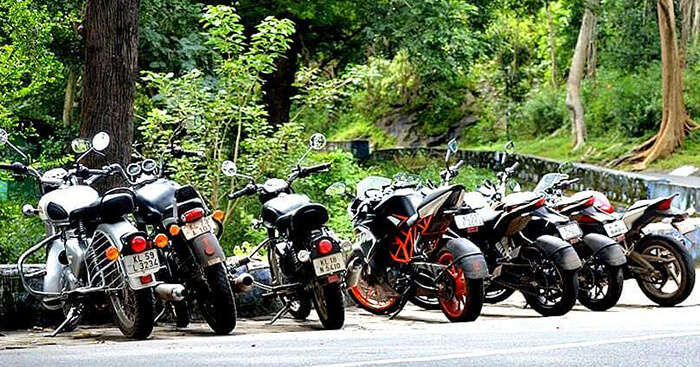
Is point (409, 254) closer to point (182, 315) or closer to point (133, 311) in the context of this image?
point (182, 315)

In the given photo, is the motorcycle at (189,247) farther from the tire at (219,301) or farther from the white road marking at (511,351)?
the white road marking at (511,351)

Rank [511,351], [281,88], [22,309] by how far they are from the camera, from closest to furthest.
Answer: [511,351], [22,309], [281,88]

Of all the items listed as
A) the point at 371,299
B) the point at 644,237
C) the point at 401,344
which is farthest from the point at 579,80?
the point at 401,344

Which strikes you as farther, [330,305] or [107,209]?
[330,305]

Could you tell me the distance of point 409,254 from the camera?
10227mm

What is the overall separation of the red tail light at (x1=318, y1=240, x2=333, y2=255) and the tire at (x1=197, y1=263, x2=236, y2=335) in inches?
29.9

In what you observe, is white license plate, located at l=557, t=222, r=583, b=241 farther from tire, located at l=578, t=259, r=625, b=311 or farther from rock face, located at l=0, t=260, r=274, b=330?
rock face, located at l=0, t=260, r=274, b=330

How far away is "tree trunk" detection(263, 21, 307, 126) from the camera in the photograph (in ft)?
85.9

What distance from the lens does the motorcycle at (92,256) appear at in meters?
7.90

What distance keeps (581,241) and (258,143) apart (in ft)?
22.8

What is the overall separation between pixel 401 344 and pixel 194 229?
6.47 ft

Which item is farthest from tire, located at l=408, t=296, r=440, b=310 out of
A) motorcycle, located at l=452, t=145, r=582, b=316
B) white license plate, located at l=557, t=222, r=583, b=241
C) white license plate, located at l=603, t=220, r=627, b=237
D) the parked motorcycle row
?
white license plate, located at l=603, t=220, r=627, b=237

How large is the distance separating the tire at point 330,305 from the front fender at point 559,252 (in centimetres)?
209

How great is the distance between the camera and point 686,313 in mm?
10023
